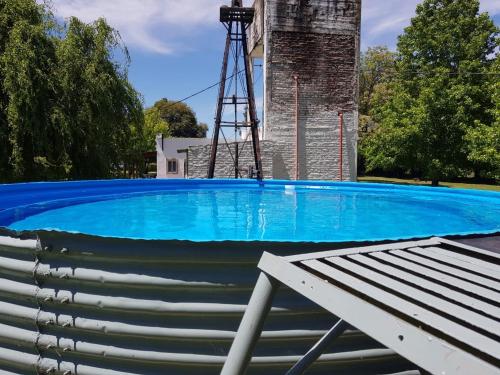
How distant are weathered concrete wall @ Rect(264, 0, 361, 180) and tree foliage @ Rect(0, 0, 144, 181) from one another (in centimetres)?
607

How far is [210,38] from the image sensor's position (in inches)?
814

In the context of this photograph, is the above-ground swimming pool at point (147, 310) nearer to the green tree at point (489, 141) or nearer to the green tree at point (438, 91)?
the green tree at point (489, 141)

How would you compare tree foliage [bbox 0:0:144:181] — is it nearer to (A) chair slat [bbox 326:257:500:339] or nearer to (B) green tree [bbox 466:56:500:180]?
(A) chair slat [bbox 326:257:500:339]

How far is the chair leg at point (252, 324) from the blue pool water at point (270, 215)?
5.96 feet

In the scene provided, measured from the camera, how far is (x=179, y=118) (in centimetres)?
4975

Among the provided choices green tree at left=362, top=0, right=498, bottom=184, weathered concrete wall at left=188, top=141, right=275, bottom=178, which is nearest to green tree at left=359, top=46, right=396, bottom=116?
green tree at left=362, top=0, right=498, bottom=184

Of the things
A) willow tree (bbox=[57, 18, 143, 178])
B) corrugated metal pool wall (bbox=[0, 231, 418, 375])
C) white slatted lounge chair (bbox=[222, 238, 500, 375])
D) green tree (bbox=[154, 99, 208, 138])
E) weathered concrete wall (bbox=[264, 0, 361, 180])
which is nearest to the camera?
white slatted lounge chair (bbox=[222, 238, 500, 375])

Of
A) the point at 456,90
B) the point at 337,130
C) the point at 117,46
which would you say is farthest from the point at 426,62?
the point at 117,46

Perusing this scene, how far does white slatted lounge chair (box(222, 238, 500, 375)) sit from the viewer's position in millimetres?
908

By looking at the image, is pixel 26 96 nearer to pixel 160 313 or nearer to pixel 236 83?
pixel 236 83

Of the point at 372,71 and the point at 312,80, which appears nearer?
the point at 312,80

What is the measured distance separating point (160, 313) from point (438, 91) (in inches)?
834

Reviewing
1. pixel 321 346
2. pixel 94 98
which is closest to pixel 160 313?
pixel 321 346

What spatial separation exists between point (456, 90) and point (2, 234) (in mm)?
21568
